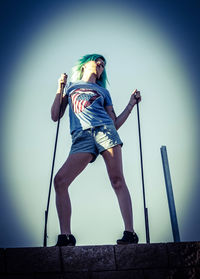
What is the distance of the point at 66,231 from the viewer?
302cm

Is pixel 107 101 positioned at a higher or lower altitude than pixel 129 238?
higher

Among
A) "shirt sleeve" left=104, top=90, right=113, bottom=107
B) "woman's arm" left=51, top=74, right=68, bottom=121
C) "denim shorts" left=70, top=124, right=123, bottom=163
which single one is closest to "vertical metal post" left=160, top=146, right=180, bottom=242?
"denim shorts" left=70, top=124, right=123, bottom=163

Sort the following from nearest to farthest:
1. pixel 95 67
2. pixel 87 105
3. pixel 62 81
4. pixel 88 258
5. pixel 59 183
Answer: pixel 88 258, pixel 59 183, pixel 87 105, pixel 62 81, pixel 95 67

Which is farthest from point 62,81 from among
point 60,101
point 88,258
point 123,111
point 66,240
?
point 88,258

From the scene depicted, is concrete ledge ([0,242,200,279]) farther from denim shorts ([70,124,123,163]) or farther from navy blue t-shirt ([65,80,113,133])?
navy blue t-shirt ([65,80,113,133])

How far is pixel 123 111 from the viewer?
3.88 metres

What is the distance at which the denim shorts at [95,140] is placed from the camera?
3375 millimetres

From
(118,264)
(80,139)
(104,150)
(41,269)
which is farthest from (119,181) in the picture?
(41,269)

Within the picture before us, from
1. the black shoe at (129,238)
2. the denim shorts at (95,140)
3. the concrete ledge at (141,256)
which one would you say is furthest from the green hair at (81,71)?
the concrete ledge at (141,256)

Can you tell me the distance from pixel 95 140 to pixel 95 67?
1033mm

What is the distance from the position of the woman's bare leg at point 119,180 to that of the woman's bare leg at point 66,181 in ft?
0.65

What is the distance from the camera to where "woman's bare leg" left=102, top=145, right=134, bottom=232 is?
3.16 metres

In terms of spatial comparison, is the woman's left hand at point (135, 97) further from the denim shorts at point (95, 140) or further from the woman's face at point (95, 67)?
the denim shorts at point (95, 140)

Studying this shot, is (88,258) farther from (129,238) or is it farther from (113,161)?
(113,161)
